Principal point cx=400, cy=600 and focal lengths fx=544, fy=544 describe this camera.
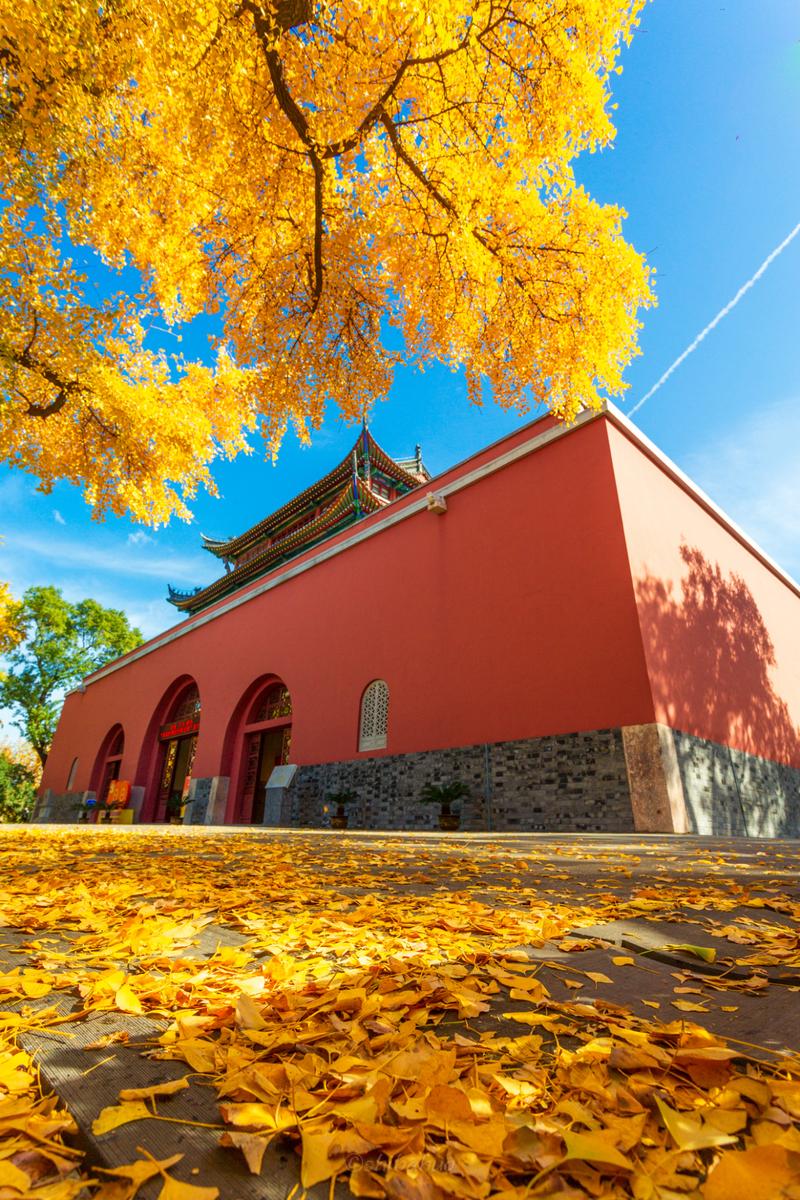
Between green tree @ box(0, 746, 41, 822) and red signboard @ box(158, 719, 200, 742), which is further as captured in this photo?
green tree @ box(0, 746, 41, 822)

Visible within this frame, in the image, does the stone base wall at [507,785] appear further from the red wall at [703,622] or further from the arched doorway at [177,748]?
the arched doorway at [177,748]

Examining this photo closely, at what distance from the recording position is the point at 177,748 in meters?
15.6

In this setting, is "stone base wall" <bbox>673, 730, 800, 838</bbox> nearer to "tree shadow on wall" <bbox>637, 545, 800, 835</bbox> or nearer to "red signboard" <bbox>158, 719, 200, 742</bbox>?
"tree shadow on wall" <bbox>637, 545, 800, 835</bbox>

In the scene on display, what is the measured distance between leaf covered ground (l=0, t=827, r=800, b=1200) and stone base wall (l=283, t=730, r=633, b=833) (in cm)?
451

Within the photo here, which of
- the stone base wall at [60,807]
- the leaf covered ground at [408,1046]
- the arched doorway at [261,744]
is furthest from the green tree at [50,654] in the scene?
the leaf covered ground at [408,1046]

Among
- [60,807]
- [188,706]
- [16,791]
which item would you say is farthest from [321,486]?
[16,791]

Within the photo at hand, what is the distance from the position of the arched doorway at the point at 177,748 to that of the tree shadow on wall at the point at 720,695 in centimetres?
1172

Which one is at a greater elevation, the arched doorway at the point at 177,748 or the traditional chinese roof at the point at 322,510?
the traditional chinese roof at the point at 322,510

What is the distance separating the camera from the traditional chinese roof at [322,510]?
1441cm

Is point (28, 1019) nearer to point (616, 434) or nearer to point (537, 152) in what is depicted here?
point (537, 152)

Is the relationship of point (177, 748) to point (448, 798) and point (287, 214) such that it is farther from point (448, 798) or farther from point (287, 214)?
point (287, 214)

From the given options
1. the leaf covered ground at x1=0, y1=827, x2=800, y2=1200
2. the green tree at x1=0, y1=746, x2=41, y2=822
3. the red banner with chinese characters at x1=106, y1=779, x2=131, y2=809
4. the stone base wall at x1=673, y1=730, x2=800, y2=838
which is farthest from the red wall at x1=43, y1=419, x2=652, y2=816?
the green tree at x1=0, y1=746, x2=41, y2=822

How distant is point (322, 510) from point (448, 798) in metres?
12.1

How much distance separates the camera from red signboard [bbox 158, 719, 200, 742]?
14.8m
